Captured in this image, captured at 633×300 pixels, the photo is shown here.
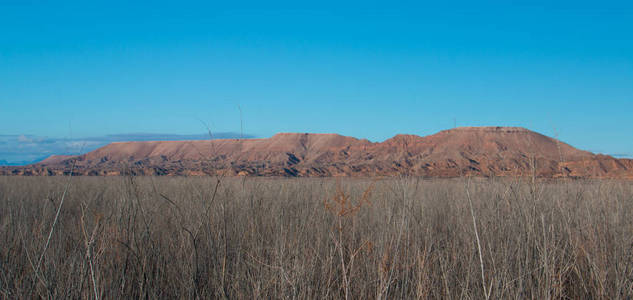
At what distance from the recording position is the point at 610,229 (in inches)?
139

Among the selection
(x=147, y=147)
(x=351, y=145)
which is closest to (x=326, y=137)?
(x=351, y=145)

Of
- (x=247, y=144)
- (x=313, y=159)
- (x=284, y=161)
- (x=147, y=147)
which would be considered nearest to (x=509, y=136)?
(x=313, y=159)

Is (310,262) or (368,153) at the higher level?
(310,262)

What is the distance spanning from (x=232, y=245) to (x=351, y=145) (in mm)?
60333

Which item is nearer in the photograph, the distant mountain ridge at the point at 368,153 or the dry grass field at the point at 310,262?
the dry grass field at the point at 310,262

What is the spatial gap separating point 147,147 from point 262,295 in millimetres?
97221

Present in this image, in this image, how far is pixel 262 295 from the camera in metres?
2.30

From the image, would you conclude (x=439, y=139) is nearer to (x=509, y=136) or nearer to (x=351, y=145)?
(x=509, y=136)

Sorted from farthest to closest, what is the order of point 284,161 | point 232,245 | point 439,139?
point 439,139, point 284,161, point 232,245

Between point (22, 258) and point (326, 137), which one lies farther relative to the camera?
point (326, 137)

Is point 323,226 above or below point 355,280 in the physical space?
above

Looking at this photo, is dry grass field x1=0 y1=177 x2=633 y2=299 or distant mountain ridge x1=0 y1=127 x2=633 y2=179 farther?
distant mountain ridge x1=0 y1=127 x2=633 y2=179

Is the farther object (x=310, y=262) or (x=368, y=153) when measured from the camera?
(x=368, y=153)

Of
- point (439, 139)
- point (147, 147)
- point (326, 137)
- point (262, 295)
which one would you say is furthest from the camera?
point (147, 147)
